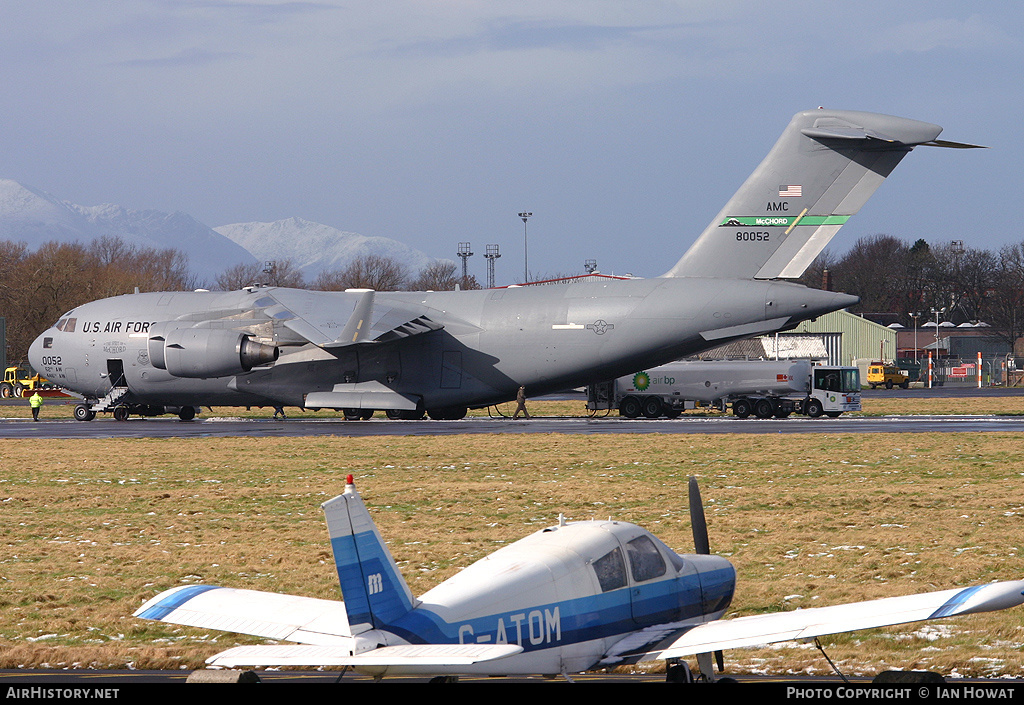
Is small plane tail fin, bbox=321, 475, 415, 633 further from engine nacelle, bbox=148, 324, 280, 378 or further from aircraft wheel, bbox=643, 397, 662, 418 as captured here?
aircraft wheel, bbox=643, 397, 662, 418

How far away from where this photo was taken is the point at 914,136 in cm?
3381

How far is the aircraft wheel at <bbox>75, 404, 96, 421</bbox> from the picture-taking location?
45750 millimetres

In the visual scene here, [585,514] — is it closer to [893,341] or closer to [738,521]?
[738,521]

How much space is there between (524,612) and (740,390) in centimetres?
4177

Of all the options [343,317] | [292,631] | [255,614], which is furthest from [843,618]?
[343,317]

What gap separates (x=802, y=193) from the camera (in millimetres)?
35375

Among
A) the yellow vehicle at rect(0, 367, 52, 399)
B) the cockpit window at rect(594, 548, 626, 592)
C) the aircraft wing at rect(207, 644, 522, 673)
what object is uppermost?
the yellow vehicle at rect(0, 367, 52, 399)

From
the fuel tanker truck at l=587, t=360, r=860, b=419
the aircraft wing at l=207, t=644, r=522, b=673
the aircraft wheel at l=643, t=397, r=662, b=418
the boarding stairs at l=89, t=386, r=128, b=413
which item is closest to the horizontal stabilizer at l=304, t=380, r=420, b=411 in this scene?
the boarding stairs at l=89, t=386, r=128, b=413

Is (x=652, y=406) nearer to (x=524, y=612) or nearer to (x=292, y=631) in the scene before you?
(x=524, y=612)

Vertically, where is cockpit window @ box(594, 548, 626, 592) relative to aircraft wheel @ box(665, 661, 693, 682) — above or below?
above

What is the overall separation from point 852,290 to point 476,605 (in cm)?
15732

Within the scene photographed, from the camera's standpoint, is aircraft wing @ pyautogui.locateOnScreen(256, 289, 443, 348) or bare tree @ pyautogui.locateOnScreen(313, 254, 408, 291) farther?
bare tree @ pyautogui.locateOnScreen(313, 254, 408, 291)

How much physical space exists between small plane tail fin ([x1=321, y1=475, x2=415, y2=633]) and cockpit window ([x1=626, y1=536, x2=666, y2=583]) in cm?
244

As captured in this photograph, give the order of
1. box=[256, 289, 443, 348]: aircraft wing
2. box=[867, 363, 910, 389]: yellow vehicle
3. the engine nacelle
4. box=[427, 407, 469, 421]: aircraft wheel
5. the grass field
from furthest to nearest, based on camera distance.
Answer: box=[867, 363, 910, 389]: yellow vehicle < box=[427, 407, 469, 421]: aircraft wheel < the engine nacelle < box=[256, 289, 443, 348]: aircraft wing < the grass field
